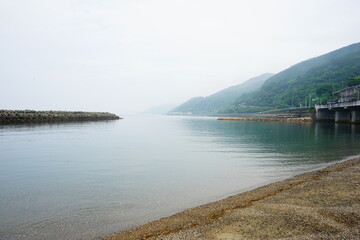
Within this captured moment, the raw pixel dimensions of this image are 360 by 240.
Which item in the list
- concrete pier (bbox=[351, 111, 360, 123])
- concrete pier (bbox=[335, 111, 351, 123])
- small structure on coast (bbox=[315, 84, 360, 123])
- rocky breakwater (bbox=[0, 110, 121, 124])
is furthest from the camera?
concrete pier (bbox=[335, 111, 351, 123])

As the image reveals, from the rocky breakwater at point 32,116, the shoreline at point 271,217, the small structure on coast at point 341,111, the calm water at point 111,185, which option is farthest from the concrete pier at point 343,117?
the rocky breakwater at point 32,116

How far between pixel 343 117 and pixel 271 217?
317ft

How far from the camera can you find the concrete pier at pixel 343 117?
86500 mm

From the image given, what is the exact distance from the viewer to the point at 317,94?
162375 mm

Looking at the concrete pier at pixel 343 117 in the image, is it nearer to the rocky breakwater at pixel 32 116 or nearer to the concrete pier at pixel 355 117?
the concrete pier at pixel 355 117

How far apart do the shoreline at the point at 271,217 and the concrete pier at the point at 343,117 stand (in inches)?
3516

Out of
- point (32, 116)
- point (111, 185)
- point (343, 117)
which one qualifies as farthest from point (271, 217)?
point (343, 117)

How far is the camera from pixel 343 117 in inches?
3467

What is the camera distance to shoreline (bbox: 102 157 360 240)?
708 centimetres

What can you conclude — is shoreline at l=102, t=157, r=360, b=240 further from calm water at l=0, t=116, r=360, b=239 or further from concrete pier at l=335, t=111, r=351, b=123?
concrete pier at l=335, t=111, r=351, b=123

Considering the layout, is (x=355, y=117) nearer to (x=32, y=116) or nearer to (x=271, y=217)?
(x=271, y=217)

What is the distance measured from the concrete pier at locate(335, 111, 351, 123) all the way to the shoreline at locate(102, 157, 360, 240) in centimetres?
8931

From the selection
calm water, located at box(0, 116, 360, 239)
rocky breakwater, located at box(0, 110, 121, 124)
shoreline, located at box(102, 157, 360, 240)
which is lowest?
calm water, located at box(0, 116, 360, 239)

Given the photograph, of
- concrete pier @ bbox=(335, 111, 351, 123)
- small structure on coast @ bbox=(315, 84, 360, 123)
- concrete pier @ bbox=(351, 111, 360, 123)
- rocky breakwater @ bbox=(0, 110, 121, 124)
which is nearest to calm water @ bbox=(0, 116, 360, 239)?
rocky breakwater @ bbox=(0, 110, 121, 124)
